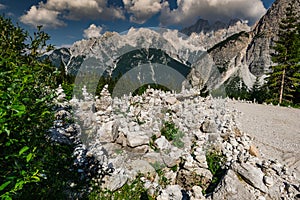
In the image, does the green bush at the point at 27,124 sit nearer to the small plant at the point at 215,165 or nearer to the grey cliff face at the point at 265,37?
the small plant at the point at 215,165

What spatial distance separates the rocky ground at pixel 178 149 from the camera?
539 centimetres

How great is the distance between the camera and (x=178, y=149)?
23.7 feet

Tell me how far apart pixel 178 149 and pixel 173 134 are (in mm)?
972

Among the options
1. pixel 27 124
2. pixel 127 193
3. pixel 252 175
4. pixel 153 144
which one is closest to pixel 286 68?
pixel 252 175

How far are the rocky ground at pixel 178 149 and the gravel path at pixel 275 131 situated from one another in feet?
0.15

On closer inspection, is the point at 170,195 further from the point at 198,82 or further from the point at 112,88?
the point at 198,82

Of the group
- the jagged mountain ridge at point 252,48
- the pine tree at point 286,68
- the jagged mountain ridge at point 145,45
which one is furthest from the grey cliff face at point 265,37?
the jagged mountain ridge at point 145,45

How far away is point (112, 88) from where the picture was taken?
36.0 feet

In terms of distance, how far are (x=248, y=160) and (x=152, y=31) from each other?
6120 mm

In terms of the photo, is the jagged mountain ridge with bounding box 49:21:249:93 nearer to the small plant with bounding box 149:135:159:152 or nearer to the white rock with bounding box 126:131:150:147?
the white rock with bounding box 126:131:150:147

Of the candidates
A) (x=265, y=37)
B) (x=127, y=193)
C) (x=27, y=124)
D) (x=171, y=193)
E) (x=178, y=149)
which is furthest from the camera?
(x=265, y=37)

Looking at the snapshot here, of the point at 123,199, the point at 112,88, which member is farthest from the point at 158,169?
the point at 112,88

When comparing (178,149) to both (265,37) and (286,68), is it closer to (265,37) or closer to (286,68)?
(286,68)

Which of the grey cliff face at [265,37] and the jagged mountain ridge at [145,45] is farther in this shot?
the grey cliff face at [265,37]
